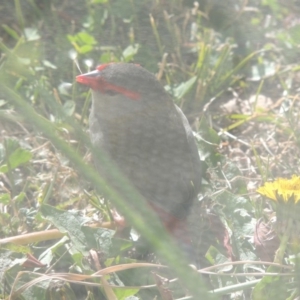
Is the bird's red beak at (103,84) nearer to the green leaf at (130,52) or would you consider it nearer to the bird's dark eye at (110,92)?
the bird's dark eye at (110,92)

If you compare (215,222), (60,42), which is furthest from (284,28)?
(215,222)

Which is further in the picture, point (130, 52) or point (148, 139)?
point (130, 52)

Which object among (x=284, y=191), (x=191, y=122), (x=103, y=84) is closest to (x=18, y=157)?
(x=103, y=84)

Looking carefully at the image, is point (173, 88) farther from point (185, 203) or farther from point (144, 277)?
point (144, 277)

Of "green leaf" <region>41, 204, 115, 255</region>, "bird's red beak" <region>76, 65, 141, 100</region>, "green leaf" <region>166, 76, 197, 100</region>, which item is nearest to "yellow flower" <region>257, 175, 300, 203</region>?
"green leaf" <region>41, 204, 115, 255</region>

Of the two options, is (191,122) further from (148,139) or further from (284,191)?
(284,191)

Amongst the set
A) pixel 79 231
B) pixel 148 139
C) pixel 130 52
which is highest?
pixel 130 52

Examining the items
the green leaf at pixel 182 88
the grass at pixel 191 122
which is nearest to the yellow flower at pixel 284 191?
the grass at pixel 191 122

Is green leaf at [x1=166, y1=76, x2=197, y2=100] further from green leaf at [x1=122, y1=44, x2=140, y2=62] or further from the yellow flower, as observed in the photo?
the yellow flower
